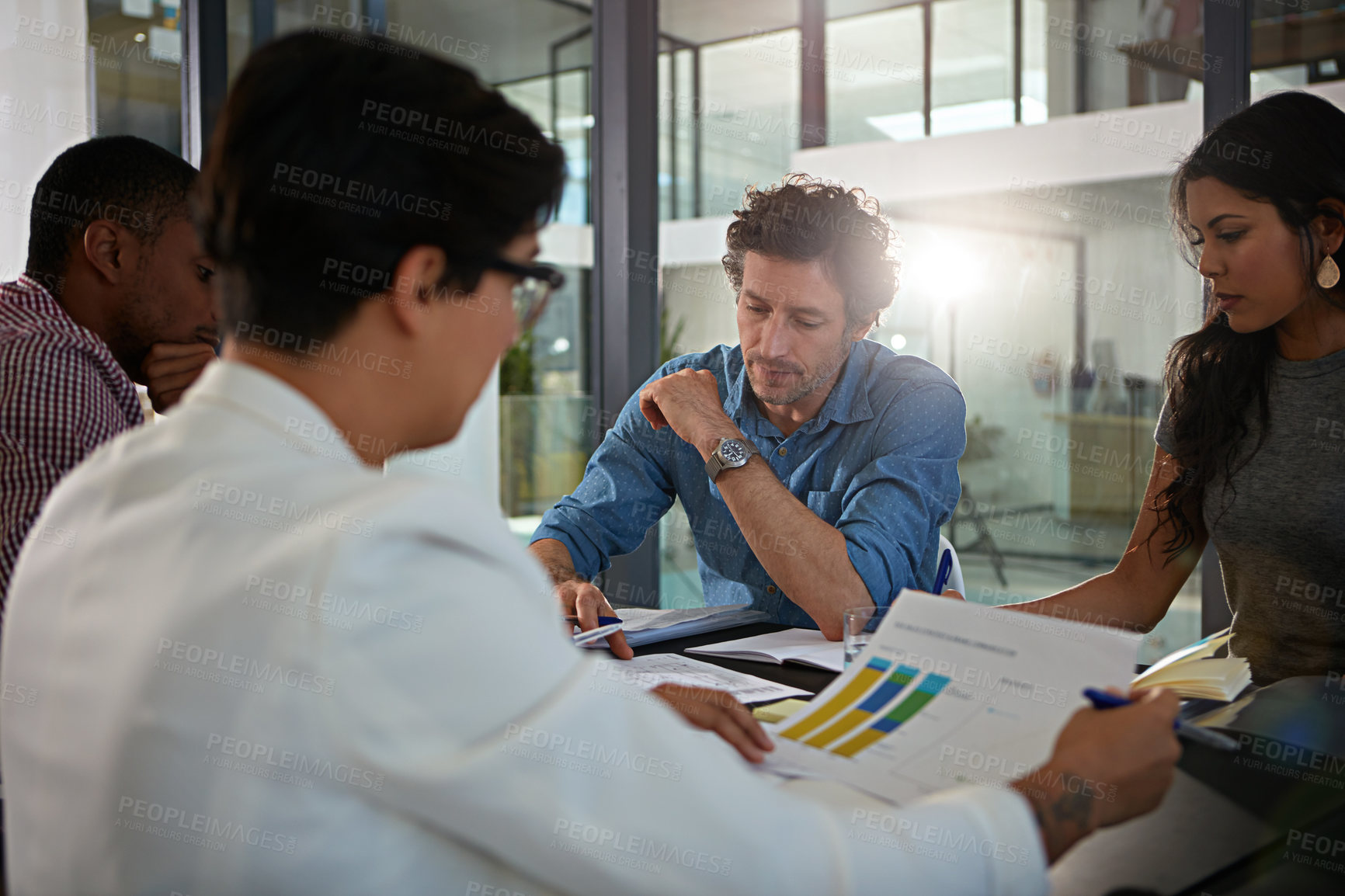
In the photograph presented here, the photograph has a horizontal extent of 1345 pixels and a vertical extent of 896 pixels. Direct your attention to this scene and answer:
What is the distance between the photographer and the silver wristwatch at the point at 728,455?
1896mm

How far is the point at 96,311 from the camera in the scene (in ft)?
5.91

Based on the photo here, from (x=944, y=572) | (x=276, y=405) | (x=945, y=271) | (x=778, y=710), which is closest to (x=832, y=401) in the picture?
(x=944, y=572)

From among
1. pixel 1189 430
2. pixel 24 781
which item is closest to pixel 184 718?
pixel 24 781

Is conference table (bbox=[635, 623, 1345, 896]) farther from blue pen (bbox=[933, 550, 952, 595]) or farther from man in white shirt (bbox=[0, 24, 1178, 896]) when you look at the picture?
blue pen (bbox=[933, 550, 952, 595])

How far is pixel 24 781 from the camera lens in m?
0.72

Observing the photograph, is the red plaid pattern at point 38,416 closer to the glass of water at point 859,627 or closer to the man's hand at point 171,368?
the man's hand at point 171,368

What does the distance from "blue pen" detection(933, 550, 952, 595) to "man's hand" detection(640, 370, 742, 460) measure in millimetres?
457

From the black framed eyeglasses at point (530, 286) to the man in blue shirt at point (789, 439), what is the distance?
34.9 inches

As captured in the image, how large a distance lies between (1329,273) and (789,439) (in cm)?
102

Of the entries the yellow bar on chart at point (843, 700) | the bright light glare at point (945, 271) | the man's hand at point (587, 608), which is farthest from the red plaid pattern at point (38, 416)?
the bright light glare at point (945, 271)

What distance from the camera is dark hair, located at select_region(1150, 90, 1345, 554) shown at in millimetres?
1680

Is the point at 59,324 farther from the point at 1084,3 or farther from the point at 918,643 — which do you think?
the point at 1084,3

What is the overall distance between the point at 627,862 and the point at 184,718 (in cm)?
28

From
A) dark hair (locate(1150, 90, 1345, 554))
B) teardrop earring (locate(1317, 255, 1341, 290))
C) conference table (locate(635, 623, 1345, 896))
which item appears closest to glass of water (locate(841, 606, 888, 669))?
conference table (locate(635, 623, 1345, 896))
